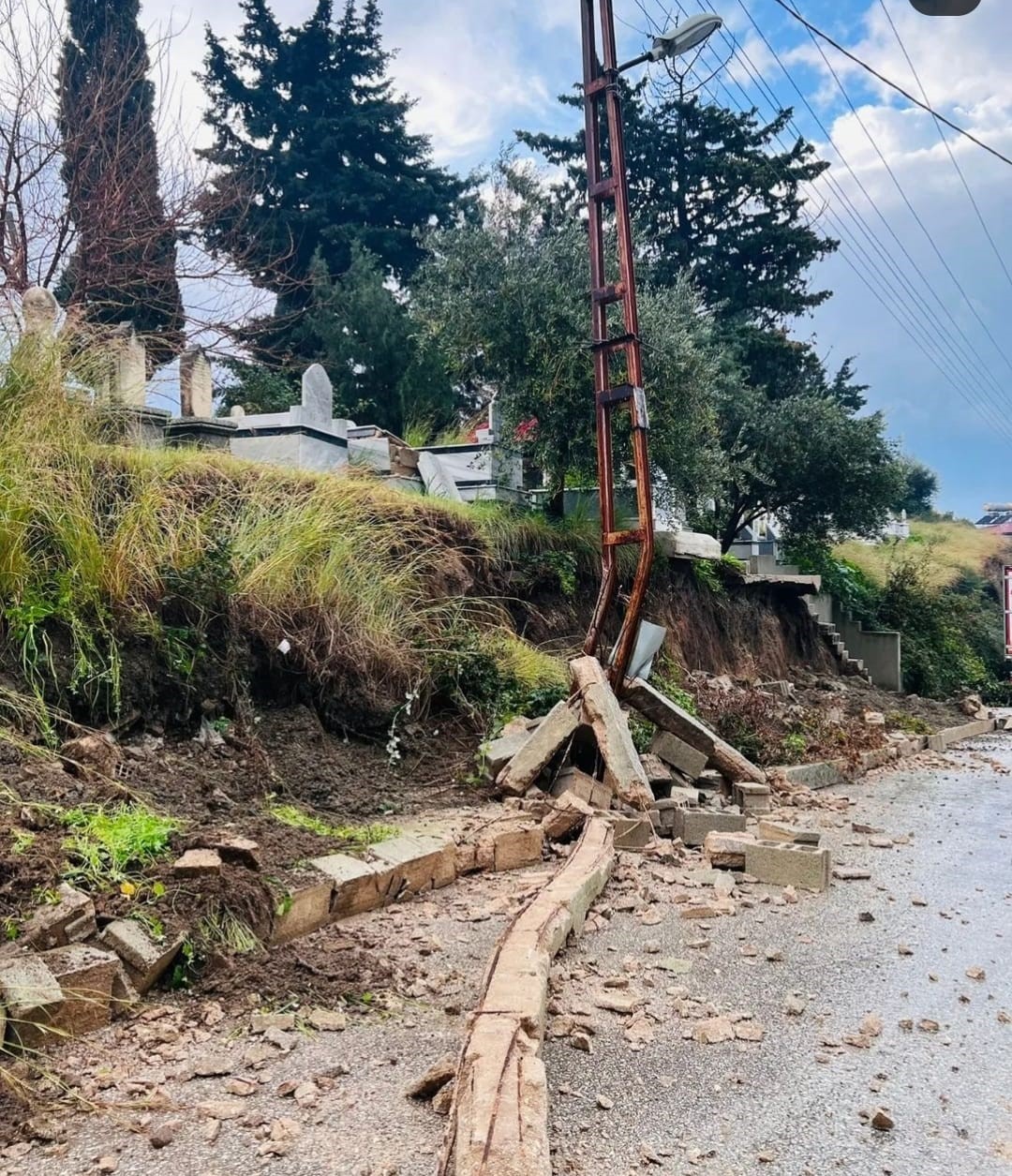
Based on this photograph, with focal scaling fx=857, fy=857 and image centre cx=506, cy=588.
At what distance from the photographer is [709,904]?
436 cm

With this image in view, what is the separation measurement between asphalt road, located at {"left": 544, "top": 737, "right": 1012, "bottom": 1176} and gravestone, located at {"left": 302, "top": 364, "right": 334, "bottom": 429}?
8.26 metres

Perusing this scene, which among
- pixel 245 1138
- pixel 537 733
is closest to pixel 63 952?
pixel 245 1138

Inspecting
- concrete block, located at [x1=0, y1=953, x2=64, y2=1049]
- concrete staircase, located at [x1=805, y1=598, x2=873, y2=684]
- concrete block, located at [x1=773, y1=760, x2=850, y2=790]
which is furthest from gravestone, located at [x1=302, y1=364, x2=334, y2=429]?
concrete staircase, located at [x1=805, y1=598, x2=873, y2=684]

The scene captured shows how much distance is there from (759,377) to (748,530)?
4146mm

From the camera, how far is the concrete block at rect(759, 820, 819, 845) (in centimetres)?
516

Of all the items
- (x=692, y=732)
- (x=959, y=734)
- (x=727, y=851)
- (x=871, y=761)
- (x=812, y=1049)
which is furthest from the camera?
(x=959, y=734)

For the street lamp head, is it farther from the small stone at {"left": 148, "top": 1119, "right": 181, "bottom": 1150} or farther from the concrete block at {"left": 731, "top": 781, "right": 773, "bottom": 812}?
the small stone at {"left": 148, "top": 1119, "right": 181, "bottom": 1150}

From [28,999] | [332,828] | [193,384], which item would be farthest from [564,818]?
[193,384]

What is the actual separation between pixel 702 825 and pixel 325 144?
76.8 ft

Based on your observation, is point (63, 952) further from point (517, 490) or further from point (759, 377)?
point (759, 377)

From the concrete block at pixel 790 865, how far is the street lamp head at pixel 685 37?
7.07m

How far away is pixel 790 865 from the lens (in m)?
4.84

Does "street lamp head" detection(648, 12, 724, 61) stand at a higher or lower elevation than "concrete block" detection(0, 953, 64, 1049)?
higher

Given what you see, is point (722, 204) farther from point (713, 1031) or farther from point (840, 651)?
point (713, 1031)
